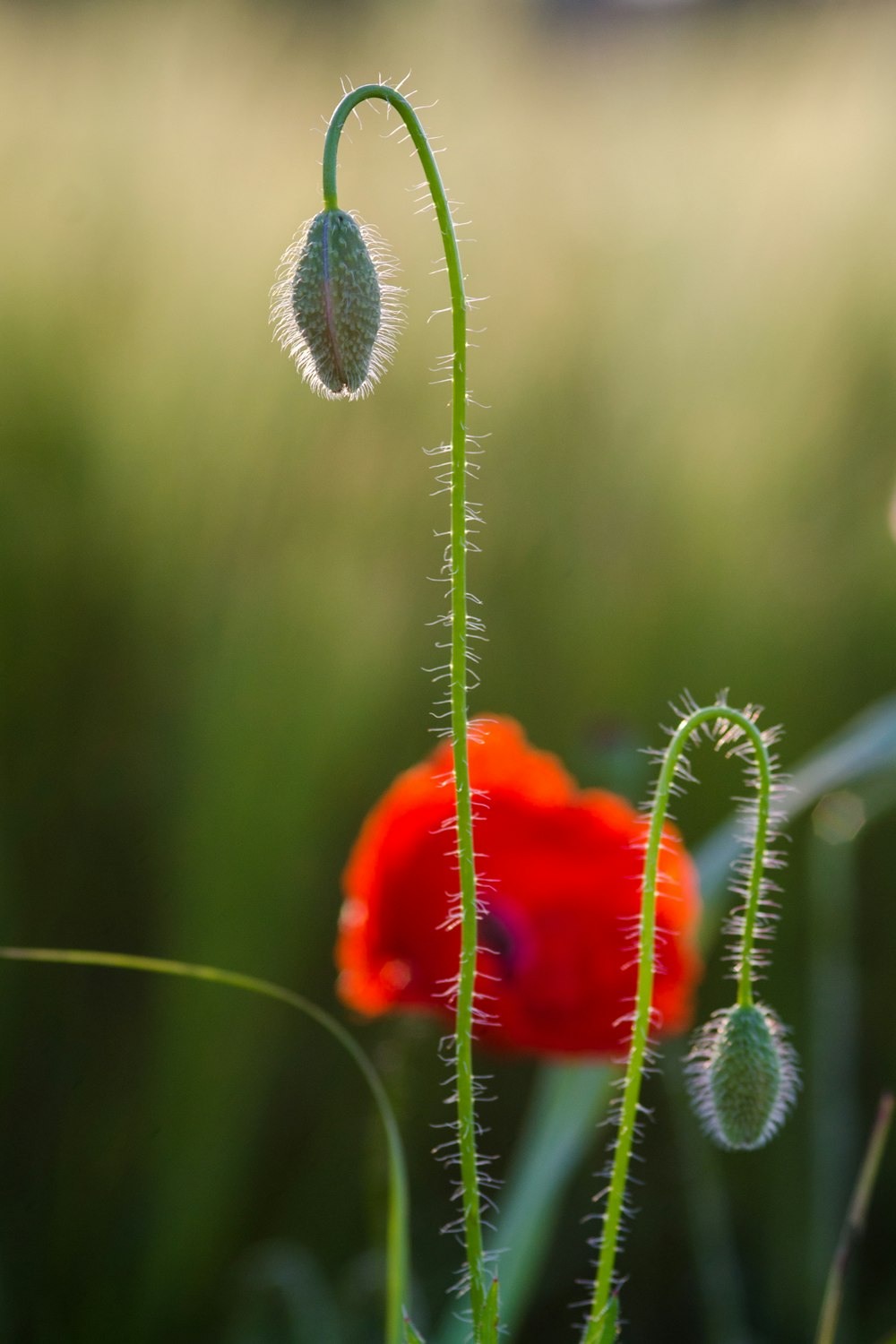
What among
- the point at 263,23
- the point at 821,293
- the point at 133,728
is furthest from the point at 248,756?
the point at 263,23

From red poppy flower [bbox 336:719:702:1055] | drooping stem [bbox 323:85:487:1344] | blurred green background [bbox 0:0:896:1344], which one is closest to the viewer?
drooping stem [bbox 323:85:487:1344]

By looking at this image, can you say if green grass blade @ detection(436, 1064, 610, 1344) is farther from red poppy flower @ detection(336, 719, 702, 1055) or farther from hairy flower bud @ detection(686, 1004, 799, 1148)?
hairy flower bud @ detection(686, 1004, 799, 1148)

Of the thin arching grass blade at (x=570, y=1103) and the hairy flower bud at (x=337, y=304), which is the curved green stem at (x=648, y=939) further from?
the thin arching grass blade at (x=570, y=1103)

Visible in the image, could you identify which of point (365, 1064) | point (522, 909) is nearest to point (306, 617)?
point (522, 909)

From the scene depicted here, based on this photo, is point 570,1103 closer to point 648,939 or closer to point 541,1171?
point 541,1171

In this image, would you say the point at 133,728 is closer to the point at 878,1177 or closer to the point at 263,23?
the point at 878,1177

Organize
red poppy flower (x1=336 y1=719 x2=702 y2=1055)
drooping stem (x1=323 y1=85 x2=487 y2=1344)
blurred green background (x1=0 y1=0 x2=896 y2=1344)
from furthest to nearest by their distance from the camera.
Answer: blurred green background (x1=0 y1=0 x2=896 y2=1344) < red poppy flower (x1=336 y1=719 x2=702 y2=1055) < drooping stem (x1=323 y1=85 x2=487 y2=1344)

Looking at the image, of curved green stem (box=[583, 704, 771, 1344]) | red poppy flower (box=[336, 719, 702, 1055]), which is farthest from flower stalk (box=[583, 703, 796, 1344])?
red poppy flower (box=[336, 719, 702, 1055])
